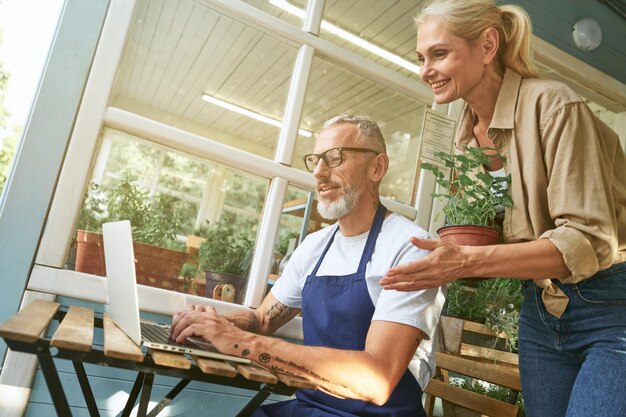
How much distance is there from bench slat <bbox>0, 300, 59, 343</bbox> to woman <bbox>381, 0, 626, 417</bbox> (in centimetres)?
72

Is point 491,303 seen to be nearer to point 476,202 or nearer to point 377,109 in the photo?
point 476,202

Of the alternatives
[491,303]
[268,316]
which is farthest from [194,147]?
[491,303]

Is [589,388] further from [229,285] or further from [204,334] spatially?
[229,285]

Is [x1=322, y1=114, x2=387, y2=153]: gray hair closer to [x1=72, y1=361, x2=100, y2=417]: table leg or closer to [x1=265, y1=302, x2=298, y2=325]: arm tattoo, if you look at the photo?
[x1=265, y1=302, x2=298, y2=325]: arm tattoo

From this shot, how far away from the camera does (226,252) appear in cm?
210

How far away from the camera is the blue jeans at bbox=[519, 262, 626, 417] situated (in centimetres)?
105

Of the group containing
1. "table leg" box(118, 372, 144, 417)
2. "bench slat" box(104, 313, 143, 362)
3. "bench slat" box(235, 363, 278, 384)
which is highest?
"bench slat" box(104, 313, 143, 362)

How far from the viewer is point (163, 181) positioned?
7.83ft

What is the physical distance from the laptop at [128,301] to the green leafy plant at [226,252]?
692 millimetres

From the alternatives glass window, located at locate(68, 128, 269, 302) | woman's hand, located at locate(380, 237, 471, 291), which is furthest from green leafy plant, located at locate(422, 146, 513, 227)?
glass window, located at locate(68, 128, 269, 302)

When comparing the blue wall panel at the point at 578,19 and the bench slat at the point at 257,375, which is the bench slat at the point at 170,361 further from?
the blue wall panel at the point at 578,19

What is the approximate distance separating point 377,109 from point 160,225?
136 cm

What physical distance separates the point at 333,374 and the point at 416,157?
161 centimetres

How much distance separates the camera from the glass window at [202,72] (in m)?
1.94
